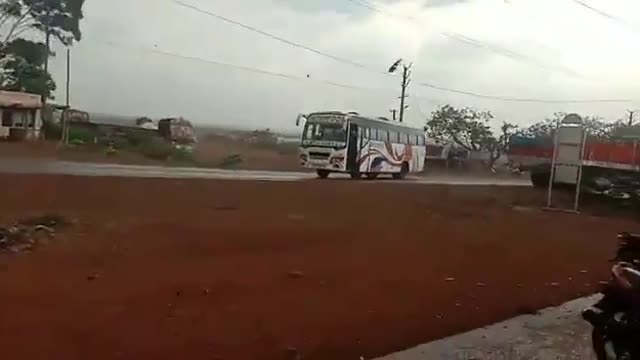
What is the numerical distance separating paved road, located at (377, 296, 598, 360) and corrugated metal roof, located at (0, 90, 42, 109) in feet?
136

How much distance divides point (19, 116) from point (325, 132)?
74.8 feet

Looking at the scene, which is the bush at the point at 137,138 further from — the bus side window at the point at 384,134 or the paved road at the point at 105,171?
the bus side window at the point at 384,134

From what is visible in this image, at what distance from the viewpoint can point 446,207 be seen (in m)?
18.6

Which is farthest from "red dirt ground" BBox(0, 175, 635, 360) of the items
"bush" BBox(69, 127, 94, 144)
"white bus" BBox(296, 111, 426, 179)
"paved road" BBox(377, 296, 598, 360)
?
"bush" BBox(69, 127, 94, 144)

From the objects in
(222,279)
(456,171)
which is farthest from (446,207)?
(456,171)

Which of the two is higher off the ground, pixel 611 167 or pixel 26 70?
pixel 26 70

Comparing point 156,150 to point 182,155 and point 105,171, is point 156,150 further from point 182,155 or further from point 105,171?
point 105,171

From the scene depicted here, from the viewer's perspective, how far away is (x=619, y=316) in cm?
564

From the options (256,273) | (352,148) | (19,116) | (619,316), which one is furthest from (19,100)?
(619,316)

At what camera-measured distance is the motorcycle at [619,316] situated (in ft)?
17.9

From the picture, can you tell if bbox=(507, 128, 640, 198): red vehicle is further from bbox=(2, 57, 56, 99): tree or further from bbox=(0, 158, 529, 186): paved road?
bbox=(2, 57, 56, 99): tree

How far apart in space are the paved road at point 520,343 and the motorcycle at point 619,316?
77 cm

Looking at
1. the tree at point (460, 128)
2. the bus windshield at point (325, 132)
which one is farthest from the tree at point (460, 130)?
the bus windshield at point (325, 132)

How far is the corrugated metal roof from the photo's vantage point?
144ft
